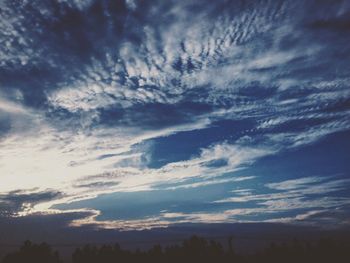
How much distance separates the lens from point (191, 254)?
8450cm

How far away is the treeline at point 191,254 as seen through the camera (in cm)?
7894

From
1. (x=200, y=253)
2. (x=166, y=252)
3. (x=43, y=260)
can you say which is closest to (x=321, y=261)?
(x=200, y=253)

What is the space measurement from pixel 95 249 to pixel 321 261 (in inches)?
2548

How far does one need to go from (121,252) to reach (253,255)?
129 ft

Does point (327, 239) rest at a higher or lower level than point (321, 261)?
higher

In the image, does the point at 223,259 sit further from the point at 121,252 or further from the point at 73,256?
the point at 73,256

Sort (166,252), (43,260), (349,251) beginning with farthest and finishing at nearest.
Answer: (166,252)
(349,251)
(43,260)

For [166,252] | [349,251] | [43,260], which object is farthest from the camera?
[166,252]

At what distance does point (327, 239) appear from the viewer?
92.0 meters

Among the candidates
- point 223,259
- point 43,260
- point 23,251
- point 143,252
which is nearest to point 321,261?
point 223,259

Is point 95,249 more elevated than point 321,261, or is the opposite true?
point 95,249

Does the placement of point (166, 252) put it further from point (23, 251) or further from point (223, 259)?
point (23, 251)

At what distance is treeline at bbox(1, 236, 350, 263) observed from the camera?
78.9 m

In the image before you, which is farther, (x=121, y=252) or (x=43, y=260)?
(x=121, y=252)
